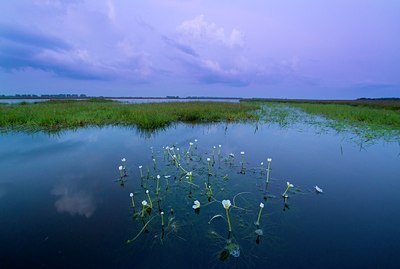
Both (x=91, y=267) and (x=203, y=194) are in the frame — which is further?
(x=203, y=194)

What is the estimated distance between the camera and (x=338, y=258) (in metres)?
2.84

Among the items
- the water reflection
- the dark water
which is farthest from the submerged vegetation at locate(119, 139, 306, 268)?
the water reflection

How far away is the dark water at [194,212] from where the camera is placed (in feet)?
9.21

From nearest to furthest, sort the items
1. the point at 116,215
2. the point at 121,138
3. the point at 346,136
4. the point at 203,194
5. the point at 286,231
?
the point at 286,231 < the point at 116,215 < the point at 203,194 < the point at 121,138 < the point at 346,136

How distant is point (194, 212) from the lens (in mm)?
3760

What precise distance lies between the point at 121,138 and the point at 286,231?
314 inches

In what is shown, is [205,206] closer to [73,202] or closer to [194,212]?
[194,212]

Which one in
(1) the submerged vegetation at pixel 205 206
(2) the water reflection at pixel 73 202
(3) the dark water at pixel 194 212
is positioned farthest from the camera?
(2) the water reflection at pixel 73 202

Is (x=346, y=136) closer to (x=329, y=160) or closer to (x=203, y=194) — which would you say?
(x=329, y=160)

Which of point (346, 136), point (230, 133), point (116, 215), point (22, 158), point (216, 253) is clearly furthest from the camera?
point (230, 133)

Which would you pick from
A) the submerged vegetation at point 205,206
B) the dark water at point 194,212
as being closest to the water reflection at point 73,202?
the dark water at point 194,212

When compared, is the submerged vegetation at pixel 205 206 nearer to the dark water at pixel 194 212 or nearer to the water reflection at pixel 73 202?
the dark water at pixel 194 212

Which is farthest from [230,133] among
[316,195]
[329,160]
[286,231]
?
[286,231]

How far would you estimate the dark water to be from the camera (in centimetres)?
281
